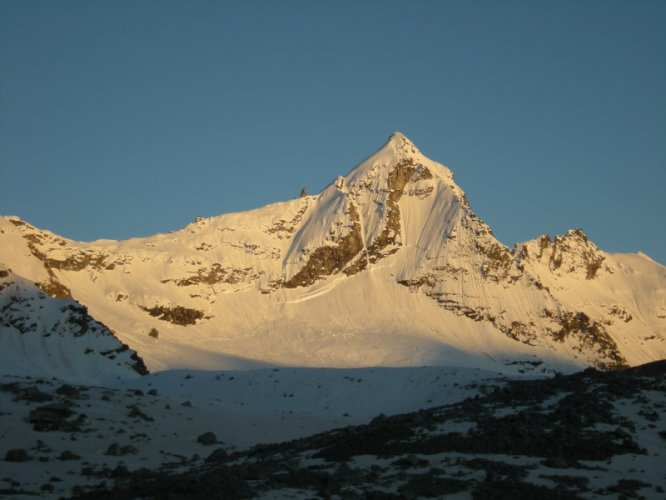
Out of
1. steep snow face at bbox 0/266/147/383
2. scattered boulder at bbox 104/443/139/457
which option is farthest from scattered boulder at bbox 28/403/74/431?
steep snow face at bbox 0/266/147/383

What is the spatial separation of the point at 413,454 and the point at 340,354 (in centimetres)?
6050

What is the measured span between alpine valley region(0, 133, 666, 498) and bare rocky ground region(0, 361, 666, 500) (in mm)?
86

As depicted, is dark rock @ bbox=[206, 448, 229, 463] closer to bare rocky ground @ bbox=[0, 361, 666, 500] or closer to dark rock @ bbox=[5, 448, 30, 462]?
bare rocky ground @ bbox=[0, 361, 666, 500]

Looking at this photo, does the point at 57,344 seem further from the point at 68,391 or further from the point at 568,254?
the point at 568,254

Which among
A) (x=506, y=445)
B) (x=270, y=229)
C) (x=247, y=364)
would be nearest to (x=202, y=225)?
(x=270, y=229)

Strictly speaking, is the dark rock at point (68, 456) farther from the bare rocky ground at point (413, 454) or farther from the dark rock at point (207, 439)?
the dark rock at point (207, 439)

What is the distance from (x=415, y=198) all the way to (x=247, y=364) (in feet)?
144

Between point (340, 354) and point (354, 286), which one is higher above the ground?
point (354, 286)

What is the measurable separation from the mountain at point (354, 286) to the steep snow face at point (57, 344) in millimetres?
9670

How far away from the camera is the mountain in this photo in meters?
87.8

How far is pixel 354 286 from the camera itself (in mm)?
103000

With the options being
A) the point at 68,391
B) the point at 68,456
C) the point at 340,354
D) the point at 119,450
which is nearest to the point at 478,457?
the point at 119,450

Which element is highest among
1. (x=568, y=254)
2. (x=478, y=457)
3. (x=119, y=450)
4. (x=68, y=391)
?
(x=568, y=254)

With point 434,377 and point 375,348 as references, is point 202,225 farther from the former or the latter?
point 434,377
